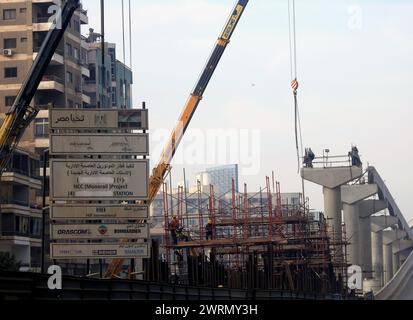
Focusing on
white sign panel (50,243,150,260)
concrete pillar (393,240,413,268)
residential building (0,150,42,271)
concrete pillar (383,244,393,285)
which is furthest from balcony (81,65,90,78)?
white sign panel (50,243,150,260)

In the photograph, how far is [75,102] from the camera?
109 m

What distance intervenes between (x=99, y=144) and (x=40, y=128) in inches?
2504

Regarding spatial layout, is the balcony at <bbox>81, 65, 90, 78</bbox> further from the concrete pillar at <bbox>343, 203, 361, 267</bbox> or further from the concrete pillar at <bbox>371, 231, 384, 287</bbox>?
the concrete pillar at <bbox>371, 231, 384, 287</bbox>

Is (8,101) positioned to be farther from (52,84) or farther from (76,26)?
(76,26)

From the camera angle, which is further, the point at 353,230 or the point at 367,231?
the point at 367,231

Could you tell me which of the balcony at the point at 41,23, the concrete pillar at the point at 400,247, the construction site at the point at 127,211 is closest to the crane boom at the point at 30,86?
the construction site at the point at 127,211

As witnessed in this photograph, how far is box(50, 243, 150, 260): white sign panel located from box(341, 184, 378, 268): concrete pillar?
176 ft

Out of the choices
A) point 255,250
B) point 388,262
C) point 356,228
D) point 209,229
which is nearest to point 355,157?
point 356,228

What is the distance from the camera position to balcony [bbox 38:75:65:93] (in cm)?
10306

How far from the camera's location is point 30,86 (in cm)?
5509

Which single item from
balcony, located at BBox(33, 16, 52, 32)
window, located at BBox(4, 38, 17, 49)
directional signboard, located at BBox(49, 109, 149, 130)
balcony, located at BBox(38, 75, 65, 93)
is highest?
balcony, located at BBox(33, 16, 52, 32)
